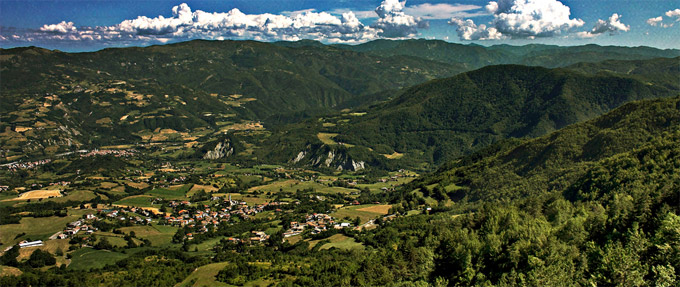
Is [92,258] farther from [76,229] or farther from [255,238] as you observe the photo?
[255,238]

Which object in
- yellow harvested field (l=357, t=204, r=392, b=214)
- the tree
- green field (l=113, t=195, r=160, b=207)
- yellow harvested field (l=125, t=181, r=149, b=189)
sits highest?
the tree

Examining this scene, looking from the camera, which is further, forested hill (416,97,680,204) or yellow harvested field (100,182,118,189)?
yellow harvested field (100,182,118,189)

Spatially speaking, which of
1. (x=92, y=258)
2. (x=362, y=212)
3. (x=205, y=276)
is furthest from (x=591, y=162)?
(x=92, y=258)

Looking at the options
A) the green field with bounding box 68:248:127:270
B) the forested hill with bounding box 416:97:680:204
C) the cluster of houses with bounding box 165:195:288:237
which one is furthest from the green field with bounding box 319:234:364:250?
the green field with bounding box 68:248:127:270

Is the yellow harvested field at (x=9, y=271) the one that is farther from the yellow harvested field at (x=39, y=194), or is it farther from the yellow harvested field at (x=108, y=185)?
the yellow harvested field at (x=108, y=185)

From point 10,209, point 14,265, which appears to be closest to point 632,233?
point 14,265

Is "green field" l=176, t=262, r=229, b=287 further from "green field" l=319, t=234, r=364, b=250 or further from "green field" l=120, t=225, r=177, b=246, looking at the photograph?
"green field" l=120, t=225, r=177, b=246
